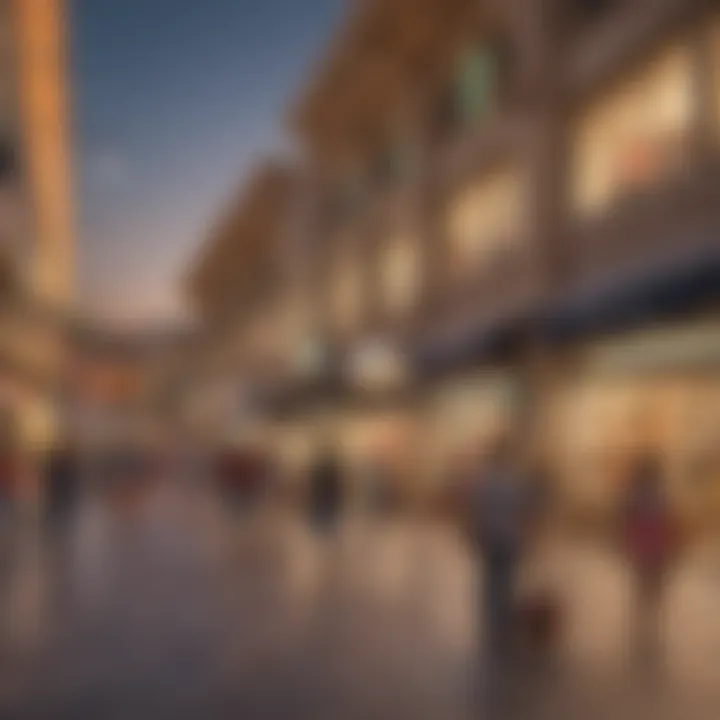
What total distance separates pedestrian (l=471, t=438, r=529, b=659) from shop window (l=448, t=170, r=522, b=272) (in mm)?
13330

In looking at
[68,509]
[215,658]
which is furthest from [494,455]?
[68,509]

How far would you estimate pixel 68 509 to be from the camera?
26.4 meters

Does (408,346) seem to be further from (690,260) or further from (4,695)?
(4,695)

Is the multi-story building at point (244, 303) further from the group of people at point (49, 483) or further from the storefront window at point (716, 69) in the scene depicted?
the storefront window at point (716, 69)

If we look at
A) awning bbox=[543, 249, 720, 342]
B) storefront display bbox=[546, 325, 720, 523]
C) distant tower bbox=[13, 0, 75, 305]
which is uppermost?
distant tower bbox=[13, 0, 75, 305]

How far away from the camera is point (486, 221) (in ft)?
81.5

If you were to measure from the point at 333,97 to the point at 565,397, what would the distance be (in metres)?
17.8

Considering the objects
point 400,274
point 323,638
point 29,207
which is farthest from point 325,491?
point 29,207

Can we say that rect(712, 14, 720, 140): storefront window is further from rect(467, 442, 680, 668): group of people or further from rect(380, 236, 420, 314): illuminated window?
rect(380, 236, 420, 314): illuminated window

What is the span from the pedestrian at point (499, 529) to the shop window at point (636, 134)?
937cm

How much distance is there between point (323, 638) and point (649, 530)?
10.5 ft

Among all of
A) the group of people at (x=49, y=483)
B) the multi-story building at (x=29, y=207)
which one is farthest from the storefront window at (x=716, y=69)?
the group of people at (x=49, y=483)

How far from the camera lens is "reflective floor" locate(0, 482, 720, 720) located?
681 centimetres

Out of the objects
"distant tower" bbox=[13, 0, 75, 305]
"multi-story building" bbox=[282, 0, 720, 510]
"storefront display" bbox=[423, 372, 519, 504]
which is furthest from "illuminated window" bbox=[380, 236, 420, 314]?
"distant tower" bbox=[13, 0, 75, 305]
